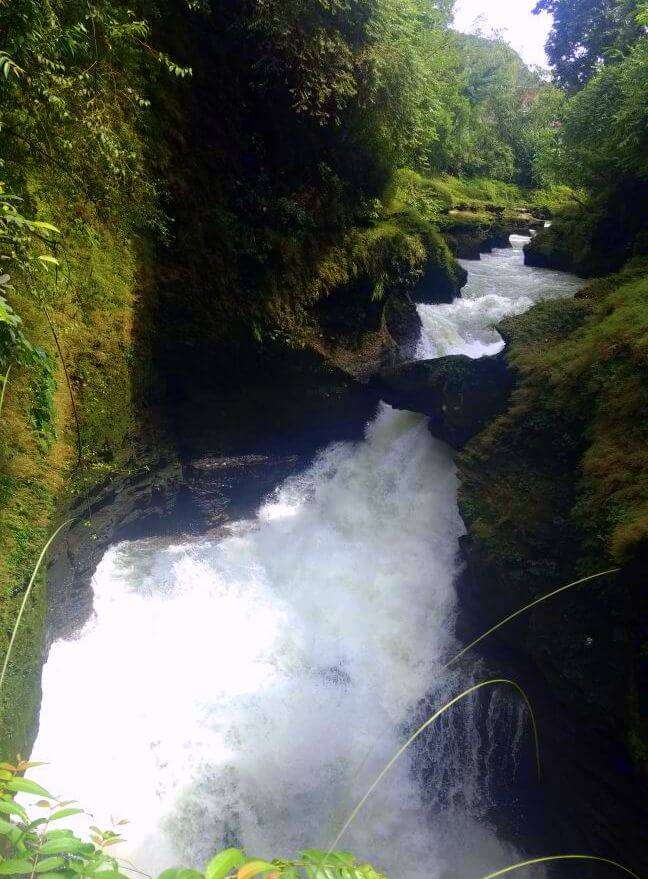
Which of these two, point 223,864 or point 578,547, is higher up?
point 223,864

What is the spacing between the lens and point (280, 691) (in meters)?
6.03

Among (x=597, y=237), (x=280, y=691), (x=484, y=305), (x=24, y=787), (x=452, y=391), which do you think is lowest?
(x=280, y=691)

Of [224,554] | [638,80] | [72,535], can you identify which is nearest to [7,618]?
[72,535]

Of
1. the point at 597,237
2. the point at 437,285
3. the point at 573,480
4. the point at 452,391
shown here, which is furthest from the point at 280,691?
the point at 597,237

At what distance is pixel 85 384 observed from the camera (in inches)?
209

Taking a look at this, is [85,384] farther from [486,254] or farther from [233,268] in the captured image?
[486,254]

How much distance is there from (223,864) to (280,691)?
5.55 m

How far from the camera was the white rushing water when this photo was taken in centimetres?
519

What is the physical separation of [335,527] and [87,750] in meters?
4.35

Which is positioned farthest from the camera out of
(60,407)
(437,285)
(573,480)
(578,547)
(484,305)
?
(484,305)

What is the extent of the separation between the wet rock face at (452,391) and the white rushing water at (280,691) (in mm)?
853

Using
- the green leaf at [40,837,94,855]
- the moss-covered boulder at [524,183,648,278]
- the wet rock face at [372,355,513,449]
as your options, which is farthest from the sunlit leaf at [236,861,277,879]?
the moss-covered boulder at [524,183,648,278]

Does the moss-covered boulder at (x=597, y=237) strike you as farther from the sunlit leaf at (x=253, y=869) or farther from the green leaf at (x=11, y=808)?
the green leaf at (x=11, y=808)

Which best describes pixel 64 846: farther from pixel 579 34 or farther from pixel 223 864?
pixel 579 34
